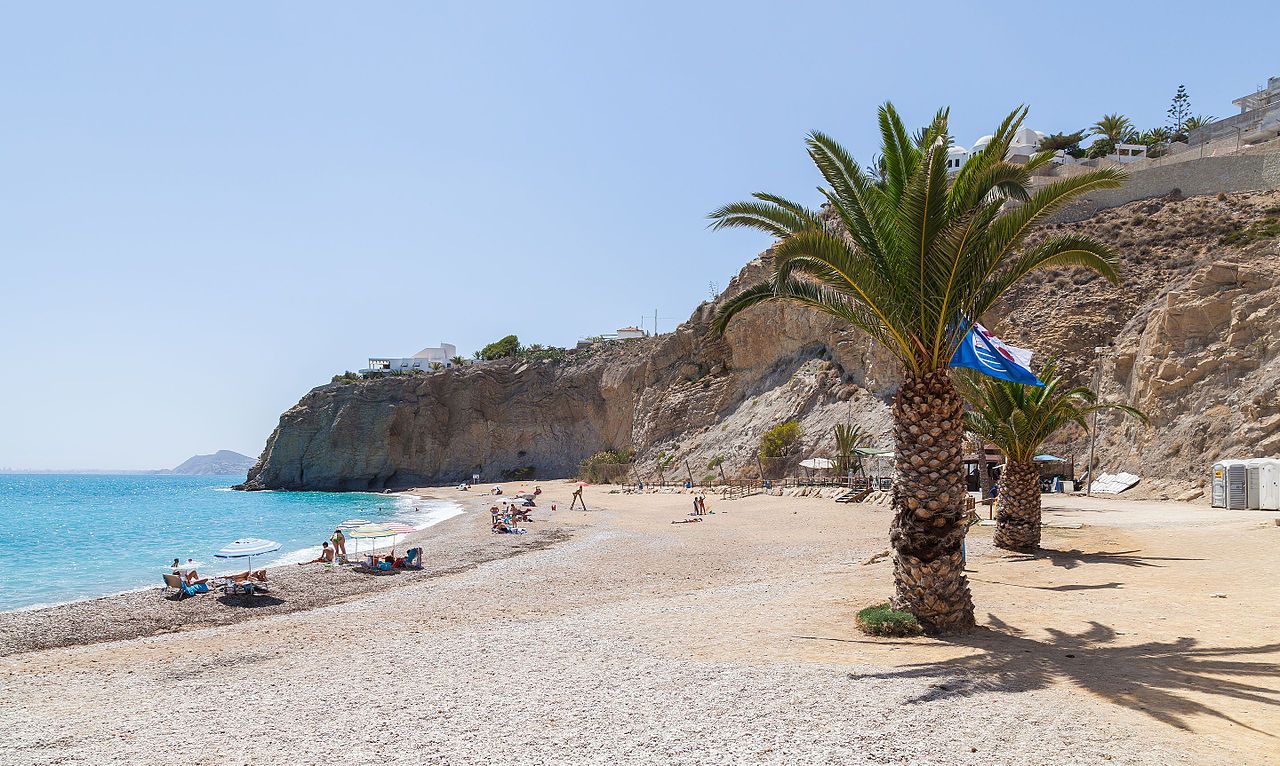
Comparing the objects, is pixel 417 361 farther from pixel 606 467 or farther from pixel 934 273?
pixel 934 273

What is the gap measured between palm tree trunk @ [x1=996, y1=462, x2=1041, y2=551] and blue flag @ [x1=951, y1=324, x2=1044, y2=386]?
8.77ft

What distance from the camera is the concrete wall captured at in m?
40.6

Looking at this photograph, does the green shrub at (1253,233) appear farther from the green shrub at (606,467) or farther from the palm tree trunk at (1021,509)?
the green shrub at (606,467)

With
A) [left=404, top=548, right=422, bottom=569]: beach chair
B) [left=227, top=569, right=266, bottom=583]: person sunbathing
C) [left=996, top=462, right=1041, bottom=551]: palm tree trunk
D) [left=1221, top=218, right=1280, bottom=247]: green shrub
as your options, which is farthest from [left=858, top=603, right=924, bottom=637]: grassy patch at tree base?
[left=1221, top=218, right=1280, bottom=247]: green shrub

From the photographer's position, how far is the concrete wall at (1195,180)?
133ft

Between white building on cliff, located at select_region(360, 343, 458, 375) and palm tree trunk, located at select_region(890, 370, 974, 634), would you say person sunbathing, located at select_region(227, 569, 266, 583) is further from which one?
white building on cliff, located at select_region(360, 343, 458, 375)

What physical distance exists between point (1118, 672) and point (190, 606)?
14685mm

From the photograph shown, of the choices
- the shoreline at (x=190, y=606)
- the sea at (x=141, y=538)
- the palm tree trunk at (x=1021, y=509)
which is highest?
the palm tree trunk at (x=1021, y=509)

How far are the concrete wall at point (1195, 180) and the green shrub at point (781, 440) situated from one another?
20.3 m

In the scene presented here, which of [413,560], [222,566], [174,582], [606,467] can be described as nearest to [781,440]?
[606,467]

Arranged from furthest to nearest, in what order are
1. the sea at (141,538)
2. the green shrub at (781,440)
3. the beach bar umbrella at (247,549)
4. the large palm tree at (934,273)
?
the green shrub at (781,440)
the sea at (141,538)
the beach bar umbrella at (247,549)
the large palm tree at (934,273)

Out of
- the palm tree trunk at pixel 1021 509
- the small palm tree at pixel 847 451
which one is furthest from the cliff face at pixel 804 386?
the palm tree trunk at pixel 1021 509

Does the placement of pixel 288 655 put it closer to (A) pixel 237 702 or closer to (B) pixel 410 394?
(A) pixel 237 702

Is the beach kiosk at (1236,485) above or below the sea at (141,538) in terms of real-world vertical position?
above
